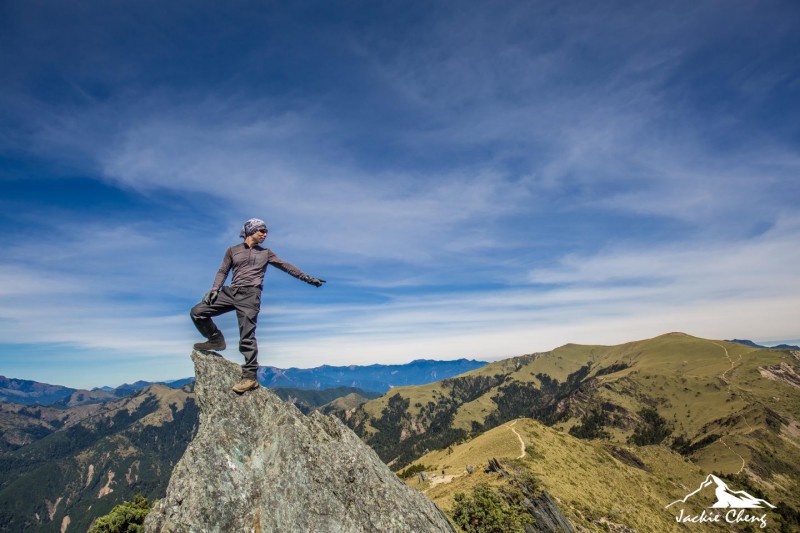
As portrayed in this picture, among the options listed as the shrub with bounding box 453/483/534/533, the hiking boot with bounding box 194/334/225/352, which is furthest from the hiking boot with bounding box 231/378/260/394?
the shrub with bounding box 453/483/534/533

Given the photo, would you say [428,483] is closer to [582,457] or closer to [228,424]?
[582,457]

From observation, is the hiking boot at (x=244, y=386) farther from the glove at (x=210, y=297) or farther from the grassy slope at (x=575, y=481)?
the grassy slope at (x=575, y=481)

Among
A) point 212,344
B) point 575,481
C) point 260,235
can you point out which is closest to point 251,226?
point 260,235

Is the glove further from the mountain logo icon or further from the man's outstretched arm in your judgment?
the mountain logo icon

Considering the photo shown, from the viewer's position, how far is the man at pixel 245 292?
14.5 m

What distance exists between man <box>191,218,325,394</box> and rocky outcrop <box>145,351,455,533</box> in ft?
3.51

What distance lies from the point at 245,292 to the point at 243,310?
0.67m

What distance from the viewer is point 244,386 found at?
14805 millimetres

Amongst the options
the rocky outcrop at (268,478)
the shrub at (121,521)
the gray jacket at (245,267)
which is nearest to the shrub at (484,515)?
the rocky outcrop at (268,478)

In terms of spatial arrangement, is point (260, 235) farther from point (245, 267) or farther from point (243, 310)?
point (243, 310)

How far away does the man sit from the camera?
1446cm

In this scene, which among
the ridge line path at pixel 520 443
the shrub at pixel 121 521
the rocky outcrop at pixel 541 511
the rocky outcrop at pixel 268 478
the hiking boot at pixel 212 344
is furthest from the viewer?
the ridge line path at pixel 520 443

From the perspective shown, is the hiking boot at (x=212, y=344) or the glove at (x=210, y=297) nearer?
the glove at (x=210, y=297)

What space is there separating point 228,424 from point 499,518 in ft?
138
